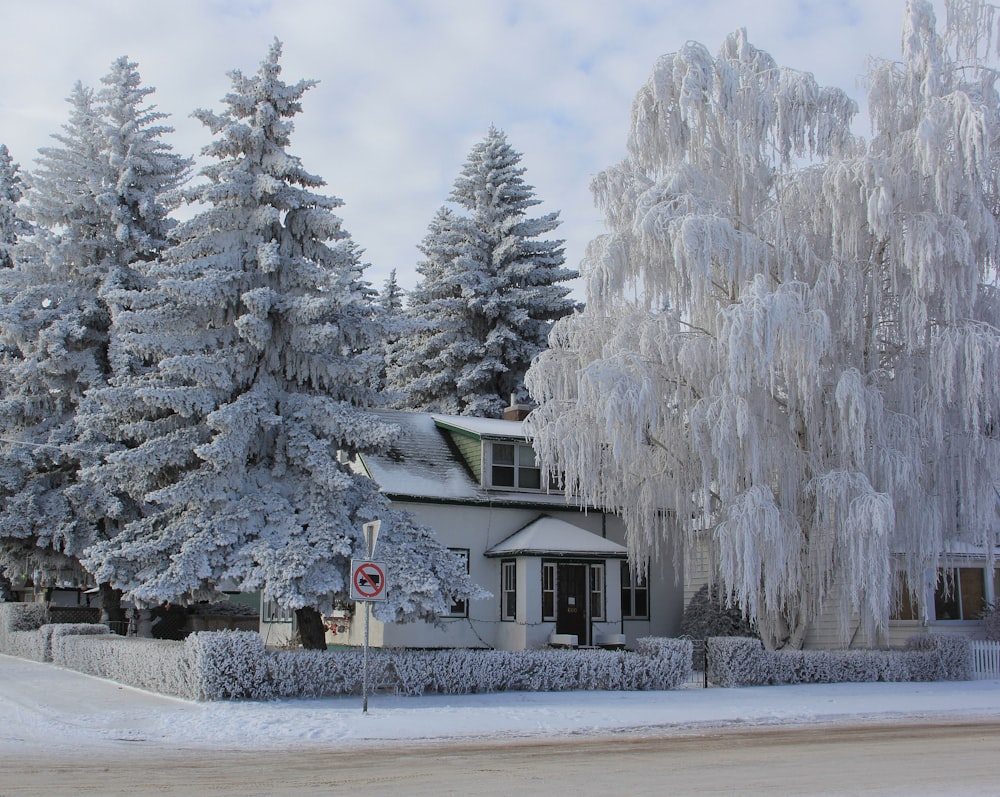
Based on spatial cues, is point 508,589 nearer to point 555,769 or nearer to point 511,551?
point 511,551

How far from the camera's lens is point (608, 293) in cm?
2034

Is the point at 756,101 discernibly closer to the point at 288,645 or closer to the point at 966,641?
the point at 966,641

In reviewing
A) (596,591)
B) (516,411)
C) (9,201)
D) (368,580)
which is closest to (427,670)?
(368,580)

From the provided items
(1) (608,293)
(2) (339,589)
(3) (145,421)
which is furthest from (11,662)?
(1) (608,293)

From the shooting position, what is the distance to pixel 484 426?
26688 mm

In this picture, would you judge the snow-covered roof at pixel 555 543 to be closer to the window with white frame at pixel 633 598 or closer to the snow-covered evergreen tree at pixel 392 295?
the window with white frame at pixel 633 598

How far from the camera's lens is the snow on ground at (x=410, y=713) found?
12.4 metres

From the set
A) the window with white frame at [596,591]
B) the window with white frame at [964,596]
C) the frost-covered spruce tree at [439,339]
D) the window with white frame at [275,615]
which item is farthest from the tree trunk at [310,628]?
the frost-covered spruce tree at [439,339]

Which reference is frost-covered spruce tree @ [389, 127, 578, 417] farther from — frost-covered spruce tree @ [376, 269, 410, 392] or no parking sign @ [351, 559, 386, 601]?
no parking sign @ [351, 559, 386, 601]

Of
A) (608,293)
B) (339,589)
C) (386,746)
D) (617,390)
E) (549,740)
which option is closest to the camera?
(386,746)

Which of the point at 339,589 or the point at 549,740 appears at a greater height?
the point at 339,589

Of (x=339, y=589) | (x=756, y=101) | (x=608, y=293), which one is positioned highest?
(x=756, y=101)

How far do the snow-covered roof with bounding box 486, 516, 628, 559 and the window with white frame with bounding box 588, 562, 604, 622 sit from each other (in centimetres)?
68

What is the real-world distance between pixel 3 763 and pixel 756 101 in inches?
698
